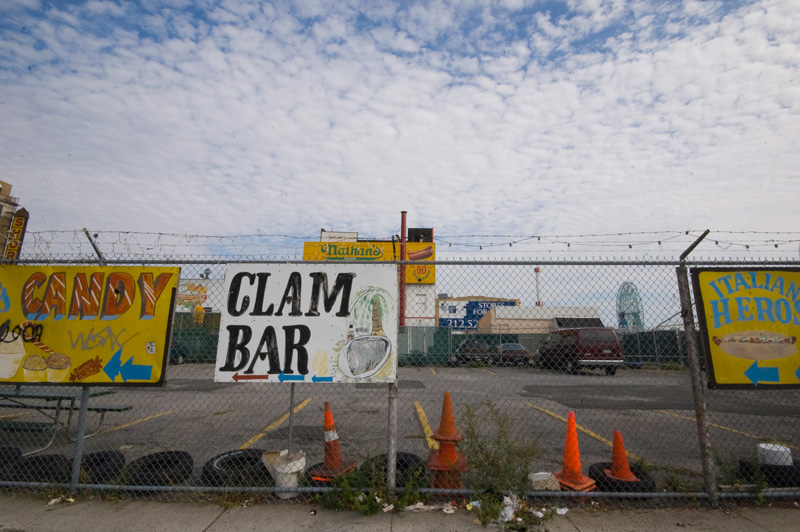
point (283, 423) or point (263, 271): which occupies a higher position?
point (263, 271)

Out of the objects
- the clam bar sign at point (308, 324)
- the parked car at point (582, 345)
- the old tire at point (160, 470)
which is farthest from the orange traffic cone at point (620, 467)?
the old tire at point (160, 470)

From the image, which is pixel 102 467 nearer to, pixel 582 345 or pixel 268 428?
pixel 268 428

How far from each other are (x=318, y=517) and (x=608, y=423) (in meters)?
5.65

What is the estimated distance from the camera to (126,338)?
3.94 meters

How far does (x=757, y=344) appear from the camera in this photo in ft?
12.5

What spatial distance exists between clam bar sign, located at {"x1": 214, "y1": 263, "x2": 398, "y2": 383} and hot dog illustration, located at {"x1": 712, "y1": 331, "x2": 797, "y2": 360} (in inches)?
119

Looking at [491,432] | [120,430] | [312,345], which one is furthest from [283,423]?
[312,345]

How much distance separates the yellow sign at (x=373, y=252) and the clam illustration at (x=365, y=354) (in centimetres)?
2744

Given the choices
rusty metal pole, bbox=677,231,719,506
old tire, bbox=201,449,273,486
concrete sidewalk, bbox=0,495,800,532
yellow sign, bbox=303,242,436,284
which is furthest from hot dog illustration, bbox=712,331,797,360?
yellow sign, bbox=303,242,436,284

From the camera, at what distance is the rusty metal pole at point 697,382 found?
3.56m

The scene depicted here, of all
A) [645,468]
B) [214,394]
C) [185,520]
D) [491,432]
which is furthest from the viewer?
[214,394]

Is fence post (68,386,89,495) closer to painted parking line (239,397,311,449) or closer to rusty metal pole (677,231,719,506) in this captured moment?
painted parking line (239,397,311,449)

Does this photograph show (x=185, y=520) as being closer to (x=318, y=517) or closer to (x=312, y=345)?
(x=318, y=517)

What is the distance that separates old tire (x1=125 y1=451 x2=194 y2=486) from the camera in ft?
12.4
